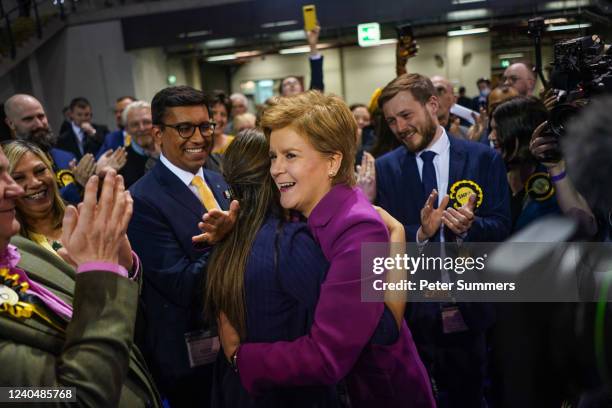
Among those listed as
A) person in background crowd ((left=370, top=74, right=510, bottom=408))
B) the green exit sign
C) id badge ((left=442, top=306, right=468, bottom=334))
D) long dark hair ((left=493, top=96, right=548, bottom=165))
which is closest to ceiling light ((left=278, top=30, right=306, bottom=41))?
the green exit sign

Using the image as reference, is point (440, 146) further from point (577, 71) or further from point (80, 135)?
point (80, 135)

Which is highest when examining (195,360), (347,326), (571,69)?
(571,69)

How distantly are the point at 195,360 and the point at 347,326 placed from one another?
0.93 meters

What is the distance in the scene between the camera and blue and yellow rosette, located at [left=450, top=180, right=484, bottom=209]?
2234 millimetres

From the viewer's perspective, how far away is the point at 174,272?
186 cm

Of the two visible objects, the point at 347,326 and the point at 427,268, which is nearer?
the point at 347,326

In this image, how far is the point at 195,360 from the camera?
193 cm

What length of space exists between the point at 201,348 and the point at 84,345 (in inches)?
39.4

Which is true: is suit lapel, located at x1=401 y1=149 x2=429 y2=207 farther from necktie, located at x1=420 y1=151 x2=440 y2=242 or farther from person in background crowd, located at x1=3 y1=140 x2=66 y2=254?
person in background crowd, located at x1=3 y1=140 x2=66 y2=254

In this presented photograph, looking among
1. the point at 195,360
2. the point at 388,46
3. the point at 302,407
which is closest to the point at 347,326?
the point at 302,407

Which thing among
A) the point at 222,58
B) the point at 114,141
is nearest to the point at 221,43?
the point at 222,58

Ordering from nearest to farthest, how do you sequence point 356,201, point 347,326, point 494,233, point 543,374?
point 543,374, point 347,326, point 356,201, point 494,233

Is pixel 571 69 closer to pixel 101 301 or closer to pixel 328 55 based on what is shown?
pixel 101 301

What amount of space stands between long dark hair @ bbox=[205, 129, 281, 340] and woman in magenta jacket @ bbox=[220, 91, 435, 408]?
6 cm
